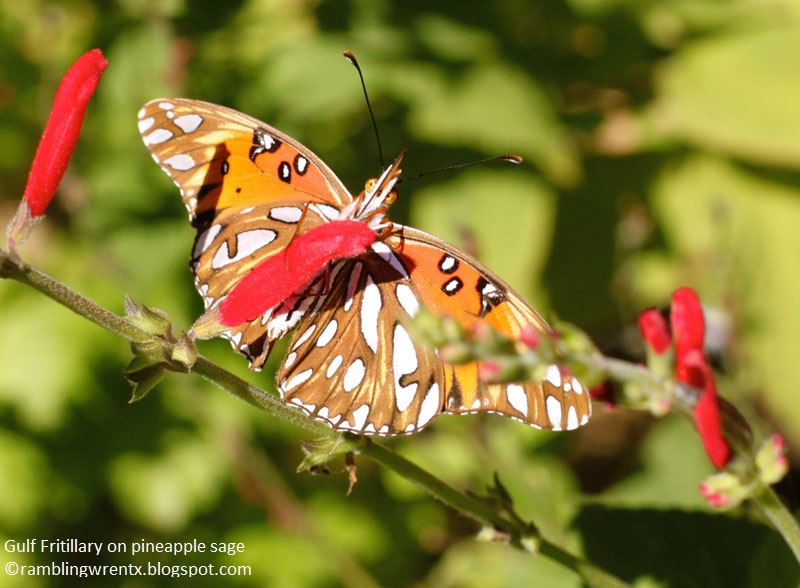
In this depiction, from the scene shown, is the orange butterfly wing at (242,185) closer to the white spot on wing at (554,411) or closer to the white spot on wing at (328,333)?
the white spot on wing at (328,333)

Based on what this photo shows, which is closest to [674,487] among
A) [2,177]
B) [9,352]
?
[9,352]

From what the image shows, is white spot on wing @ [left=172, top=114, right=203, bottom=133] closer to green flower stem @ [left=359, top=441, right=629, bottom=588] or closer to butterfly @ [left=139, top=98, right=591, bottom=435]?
butterfly @ [left=139, top=98, right=591, bottom=435]

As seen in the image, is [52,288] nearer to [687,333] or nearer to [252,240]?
[252,240]

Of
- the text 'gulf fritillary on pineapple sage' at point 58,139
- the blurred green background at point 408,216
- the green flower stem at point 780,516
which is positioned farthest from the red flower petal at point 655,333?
the blurred green background at point 408,216

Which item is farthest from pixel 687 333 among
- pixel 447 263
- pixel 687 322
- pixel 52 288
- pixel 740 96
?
pixel 740 96

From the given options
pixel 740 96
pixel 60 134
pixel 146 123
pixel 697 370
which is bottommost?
pixel 740 96

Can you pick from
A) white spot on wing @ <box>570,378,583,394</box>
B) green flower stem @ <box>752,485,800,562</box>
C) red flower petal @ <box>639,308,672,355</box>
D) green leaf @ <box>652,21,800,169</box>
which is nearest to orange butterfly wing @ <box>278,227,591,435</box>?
white spot on wing @ <box>570,378,583,394</box>
